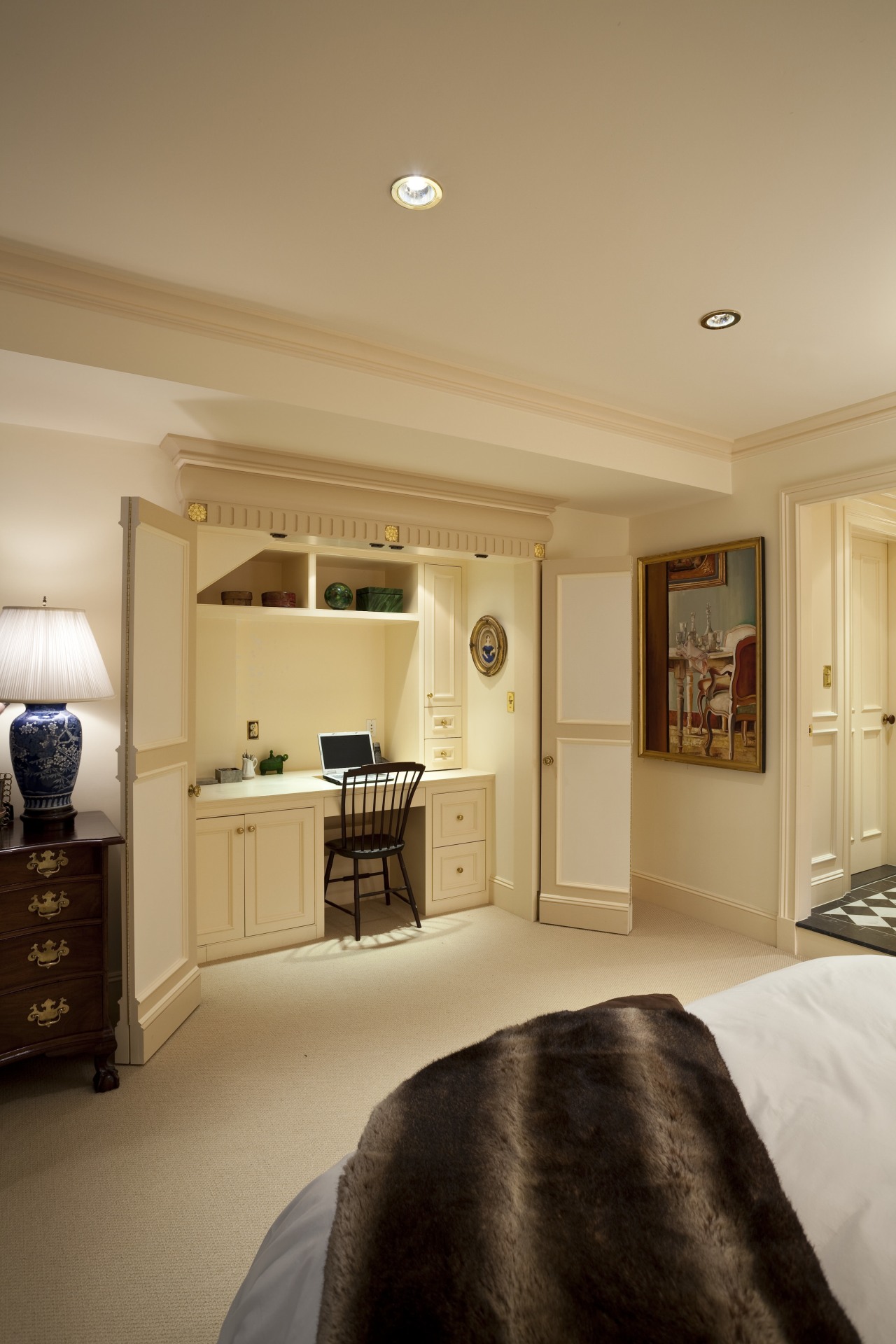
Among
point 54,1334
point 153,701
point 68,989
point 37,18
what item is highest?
point 37,18

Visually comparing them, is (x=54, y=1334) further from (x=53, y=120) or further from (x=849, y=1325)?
(x=53, y=120)

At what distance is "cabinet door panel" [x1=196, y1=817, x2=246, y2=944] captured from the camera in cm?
346

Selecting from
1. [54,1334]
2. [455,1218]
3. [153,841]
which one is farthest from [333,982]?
[455,1218]

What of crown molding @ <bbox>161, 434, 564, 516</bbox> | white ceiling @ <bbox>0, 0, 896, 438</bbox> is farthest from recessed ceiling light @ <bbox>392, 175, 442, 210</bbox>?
crown molding @ <bbox>161, 434, 564, 516</bbox>

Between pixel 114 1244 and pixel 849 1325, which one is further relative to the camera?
pixel 114 1244

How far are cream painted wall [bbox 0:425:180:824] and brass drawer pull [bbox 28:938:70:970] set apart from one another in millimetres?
700

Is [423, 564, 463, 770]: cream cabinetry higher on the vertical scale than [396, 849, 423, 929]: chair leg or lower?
higher

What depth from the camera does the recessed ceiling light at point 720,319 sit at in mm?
2484

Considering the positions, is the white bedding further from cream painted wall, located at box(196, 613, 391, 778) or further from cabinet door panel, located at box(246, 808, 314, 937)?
cream painted wall, located at box(196, 613, 391, 778)

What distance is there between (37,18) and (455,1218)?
2.13 metres

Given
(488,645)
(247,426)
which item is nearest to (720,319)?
(247,426)

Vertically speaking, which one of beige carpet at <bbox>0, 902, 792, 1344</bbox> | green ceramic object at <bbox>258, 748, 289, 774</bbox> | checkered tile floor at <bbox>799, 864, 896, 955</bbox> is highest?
green ceramic object at <bbox>258, 748, 289, 774</bbox>

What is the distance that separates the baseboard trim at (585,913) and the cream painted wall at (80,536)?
2.35 m

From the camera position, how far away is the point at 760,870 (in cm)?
382
